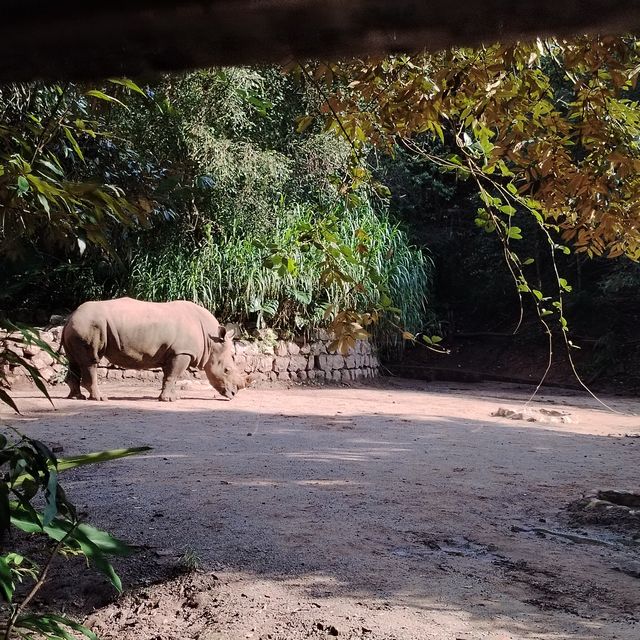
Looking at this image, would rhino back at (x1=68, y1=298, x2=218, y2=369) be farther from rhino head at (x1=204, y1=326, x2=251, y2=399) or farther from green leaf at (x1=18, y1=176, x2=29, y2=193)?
green leaf at (x1=18, y1=176, x2=29, y2=193)

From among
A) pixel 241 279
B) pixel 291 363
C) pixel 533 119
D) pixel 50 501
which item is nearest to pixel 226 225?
pixel 241 279

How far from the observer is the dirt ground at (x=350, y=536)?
133 inches

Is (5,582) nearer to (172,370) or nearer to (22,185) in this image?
(22,185)

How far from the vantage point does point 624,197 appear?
3.43 meters

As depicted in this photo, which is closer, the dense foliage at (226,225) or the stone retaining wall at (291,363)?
the stone retaining wall at (291,363)

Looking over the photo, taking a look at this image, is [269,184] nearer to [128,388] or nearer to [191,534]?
[128,388]

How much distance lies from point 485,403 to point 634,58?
940 cm

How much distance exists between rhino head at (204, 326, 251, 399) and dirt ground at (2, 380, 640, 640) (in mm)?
2818

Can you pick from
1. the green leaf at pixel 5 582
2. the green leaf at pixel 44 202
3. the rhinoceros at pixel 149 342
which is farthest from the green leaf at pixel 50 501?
the rhinoceros at pixel 149 342

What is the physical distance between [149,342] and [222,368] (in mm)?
1076

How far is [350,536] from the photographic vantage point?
430cm

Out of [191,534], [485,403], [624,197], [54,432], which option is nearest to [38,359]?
[54,432]

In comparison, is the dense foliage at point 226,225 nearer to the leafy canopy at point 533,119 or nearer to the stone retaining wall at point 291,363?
the stone retaining wall at point 291,363

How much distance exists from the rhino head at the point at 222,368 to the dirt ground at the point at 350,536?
2.82 m
